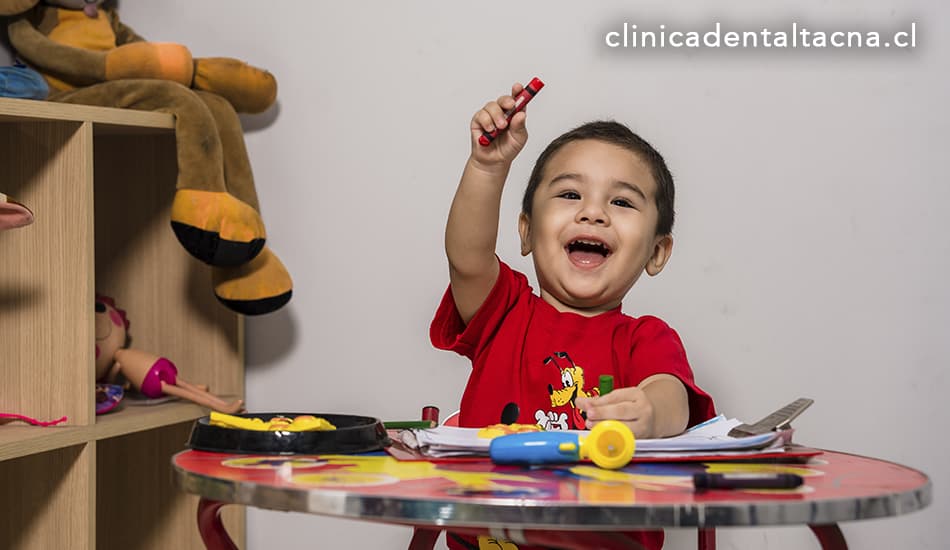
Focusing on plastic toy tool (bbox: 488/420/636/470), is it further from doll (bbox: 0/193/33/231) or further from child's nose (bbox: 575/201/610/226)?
doll (bbox: 0/193/33/231)

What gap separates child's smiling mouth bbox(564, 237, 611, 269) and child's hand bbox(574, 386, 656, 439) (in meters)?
0.31

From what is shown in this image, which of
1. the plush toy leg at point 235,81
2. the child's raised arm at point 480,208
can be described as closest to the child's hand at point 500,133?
the child's raised arm at point 480,208

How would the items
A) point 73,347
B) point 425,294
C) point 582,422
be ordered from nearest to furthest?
point 582,422 → point 73,347 → point 425,294

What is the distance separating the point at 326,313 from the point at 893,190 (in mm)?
830

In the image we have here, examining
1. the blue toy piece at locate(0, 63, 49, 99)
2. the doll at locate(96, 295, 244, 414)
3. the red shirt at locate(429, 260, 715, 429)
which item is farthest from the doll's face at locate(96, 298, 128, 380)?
the red shirt at locate(429, 260, 715, 429)

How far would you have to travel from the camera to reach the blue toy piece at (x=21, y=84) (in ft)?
4.21

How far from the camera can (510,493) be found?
59 cm

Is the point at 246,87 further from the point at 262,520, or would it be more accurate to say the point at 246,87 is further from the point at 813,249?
the point at 813,249

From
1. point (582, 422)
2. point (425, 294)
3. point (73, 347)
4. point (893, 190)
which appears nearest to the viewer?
point (582, 422)

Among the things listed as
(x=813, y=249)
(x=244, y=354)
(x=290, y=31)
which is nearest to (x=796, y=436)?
(x=813, y=249)

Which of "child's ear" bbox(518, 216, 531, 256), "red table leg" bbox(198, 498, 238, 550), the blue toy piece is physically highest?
the blue toy piece

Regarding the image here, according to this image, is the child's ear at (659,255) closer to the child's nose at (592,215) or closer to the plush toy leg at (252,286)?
the child's nose at (592,215)

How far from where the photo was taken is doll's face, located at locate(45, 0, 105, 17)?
149cm

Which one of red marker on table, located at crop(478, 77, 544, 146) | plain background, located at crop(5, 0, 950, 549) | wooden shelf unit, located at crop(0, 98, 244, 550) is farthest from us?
plain background, located at crop(5, 0, 950, 549)
